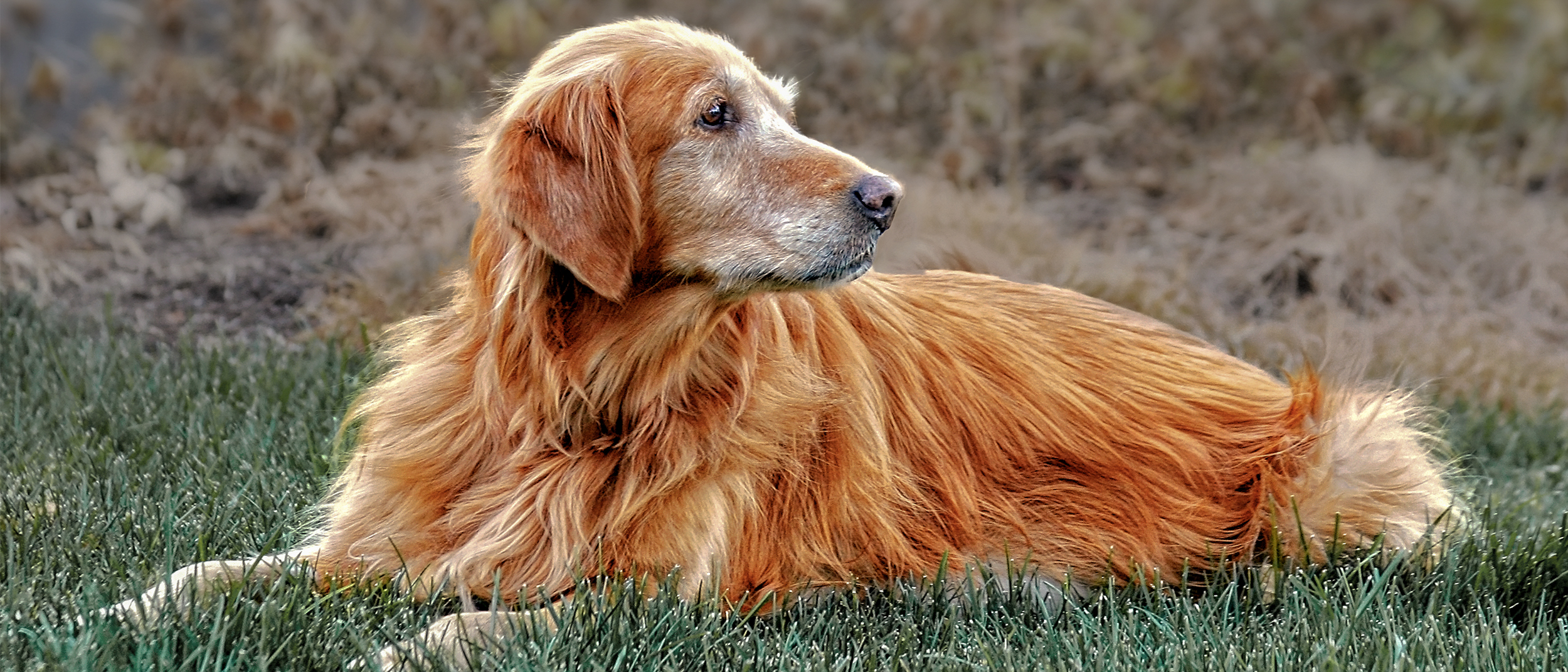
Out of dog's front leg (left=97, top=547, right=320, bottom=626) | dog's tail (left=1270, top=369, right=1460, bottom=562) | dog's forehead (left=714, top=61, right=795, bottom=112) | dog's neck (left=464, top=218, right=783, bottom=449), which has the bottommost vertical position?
dog's tail (left=1270, top=369, right=1460, bottom=562)

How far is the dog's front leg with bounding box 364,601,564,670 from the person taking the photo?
2330 millimetres

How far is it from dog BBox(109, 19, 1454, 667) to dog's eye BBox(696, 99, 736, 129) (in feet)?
0.04

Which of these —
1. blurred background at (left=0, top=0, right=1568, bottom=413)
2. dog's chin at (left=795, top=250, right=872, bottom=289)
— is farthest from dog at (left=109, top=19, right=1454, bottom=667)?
blurred background at (left=0, top=0, right=1568, bottom=413)

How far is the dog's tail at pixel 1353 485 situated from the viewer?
3.24 metres

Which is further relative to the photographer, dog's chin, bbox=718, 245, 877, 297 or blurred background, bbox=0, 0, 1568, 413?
blurred background, bbox=0, 0, 1568, 413

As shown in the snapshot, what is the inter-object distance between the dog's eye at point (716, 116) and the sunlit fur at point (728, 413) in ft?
0.06

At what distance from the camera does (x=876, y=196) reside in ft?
8.77

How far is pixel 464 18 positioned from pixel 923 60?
7.87ft

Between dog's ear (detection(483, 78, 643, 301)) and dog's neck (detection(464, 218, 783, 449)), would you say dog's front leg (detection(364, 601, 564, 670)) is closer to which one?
dog's neck (detection(464, 218, 783, 449))

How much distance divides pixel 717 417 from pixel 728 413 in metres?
0.02

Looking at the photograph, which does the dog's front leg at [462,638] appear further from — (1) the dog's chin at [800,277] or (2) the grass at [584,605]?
(1) the dog's chin at [800,277]

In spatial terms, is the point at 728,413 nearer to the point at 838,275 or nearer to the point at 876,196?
the point at 838,275

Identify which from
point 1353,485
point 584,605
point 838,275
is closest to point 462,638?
point 584,605

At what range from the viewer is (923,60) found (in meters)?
7.86
